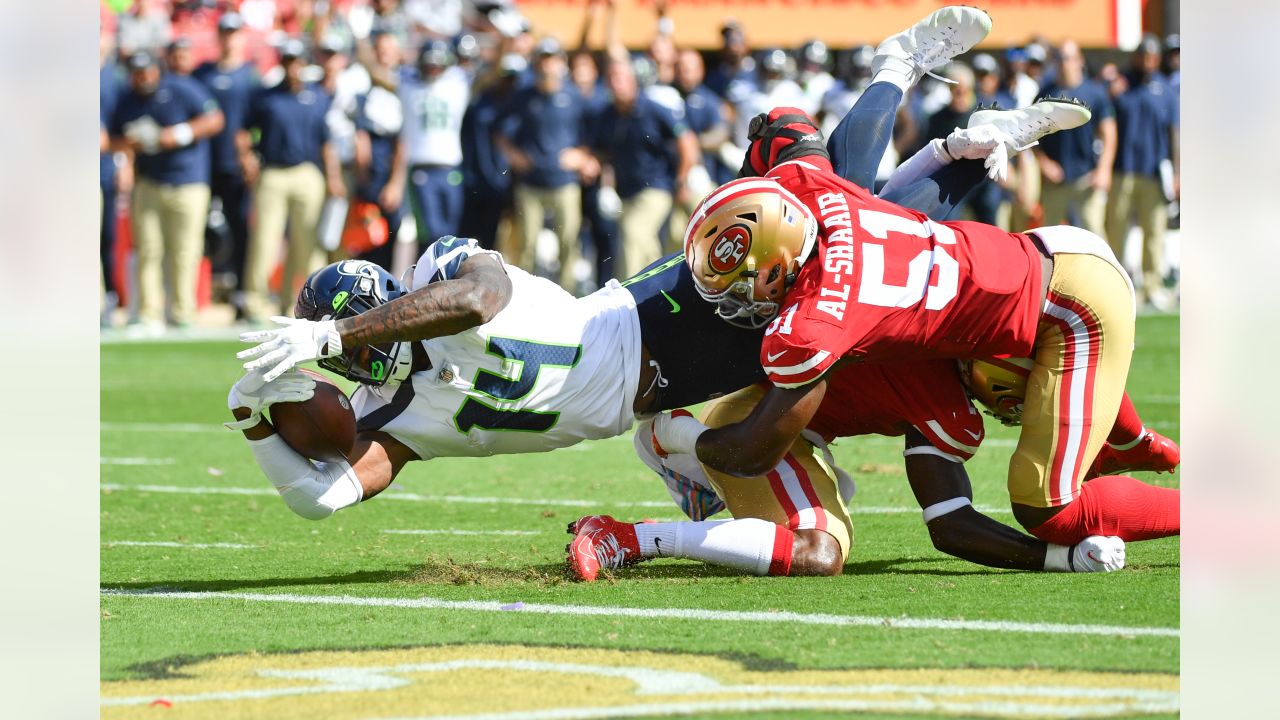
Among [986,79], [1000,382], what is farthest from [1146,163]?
[1000,382]

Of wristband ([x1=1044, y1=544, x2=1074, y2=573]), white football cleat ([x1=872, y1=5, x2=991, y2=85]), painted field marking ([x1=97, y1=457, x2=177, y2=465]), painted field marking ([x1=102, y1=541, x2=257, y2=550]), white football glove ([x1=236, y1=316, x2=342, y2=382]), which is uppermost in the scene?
white football cleat ([x1=872, y1=5, x2=991, y2=85])

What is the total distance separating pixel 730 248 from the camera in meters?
4.56

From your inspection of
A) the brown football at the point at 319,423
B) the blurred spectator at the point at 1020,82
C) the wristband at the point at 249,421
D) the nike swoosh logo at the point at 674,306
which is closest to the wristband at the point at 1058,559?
the nike swoosh logo at the point at 674,306

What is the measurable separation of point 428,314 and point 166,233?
10.1m

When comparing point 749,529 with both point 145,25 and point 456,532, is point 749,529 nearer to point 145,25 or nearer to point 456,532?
point 456,532

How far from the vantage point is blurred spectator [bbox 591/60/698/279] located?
13.9m

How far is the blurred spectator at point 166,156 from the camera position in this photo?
1364cm

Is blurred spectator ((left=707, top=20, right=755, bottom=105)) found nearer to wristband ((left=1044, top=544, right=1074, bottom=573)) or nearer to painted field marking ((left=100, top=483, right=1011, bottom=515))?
painted field marking ((left=100, top=483, right=1011, bottom=515))

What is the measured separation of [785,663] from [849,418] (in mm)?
1653

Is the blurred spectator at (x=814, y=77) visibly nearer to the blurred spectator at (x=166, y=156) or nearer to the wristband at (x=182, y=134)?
the blurred spectator at (x=166, y=156)

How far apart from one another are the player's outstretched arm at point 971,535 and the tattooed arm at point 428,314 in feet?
4.75

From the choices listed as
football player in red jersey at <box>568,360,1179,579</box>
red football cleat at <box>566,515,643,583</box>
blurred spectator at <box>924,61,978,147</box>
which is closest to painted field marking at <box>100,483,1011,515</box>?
football player in red jersey at <box>568,360,1179,579</box>

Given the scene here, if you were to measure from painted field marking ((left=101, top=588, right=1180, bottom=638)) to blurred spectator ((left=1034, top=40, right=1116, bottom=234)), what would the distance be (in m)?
11.0
